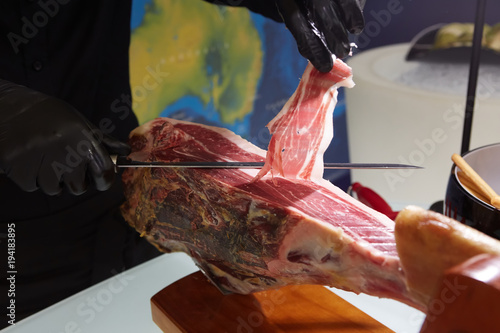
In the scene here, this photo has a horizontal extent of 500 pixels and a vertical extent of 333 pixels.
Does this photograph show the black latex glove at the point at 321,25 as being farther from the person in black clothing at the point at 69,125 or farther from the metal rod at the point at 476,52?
the metal rod at the point at 476,52

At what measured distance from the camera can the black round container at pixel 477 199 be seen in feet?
3.59

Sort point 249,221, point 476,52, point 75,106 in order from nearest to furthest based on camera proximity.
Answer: point 249,221 → point 476,52 → point 75,106

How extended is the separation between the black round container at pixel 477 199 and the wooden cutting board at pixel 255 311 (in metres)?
0.36

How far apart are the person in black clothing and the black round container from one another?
0.48 meters

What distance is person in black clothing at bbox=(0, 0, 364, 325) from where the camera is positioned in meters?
1.10

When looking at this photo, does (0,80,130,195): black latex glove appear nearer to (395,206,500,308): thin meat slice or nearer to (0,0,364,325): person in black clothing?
(0,0,364,325): person in black clothing

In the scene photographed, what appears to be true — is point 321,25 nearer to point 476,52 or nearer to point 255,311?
point 476,52

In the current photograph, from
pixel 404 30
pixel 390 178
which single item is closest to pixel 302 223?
pixel 404 30

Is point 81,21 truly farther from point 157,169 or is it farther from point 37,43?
point 157,169

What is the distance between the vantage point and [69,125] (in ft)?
3.58

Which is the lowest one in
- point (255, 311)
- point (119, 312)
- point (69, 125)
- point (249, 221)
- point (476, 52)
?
point (119, 312)

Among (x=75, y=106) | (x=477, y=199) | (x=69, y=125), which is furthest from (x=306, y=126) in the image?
(x=75, y=106)

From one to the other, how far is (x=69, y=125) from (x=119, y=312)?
0.69 m

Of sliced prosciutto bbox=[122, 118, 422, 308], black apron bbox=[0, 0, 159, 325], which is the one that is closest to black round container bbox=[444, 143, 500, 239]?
sliced prosciutto bbox=[122, 118, 422, 308]
